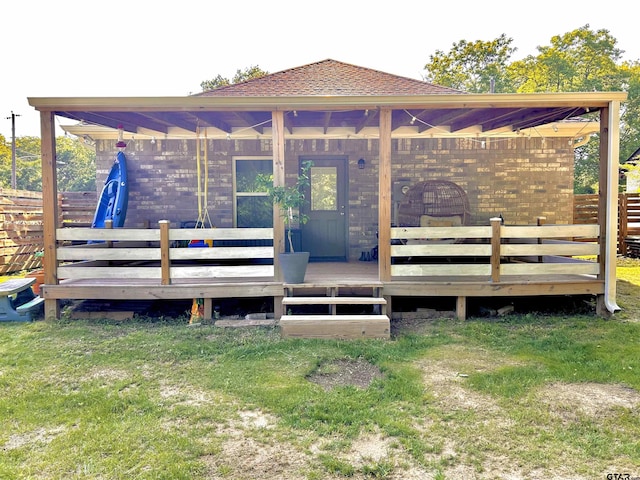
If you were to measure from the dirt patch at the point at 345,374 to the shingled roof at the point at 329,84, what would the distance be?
4846mm

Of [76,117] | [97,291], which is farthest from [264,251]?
[76,117]

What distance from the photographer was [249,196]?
310 inches

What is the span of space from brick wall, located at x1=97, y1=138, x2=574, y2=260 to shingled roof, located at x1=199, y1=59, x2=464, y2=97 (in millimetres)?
831

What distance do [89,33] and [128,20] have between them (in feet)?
9.39

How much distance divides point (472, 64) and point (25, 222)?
78.6ft

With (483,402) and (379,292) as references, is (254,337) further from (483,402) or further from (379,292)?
(483,402)

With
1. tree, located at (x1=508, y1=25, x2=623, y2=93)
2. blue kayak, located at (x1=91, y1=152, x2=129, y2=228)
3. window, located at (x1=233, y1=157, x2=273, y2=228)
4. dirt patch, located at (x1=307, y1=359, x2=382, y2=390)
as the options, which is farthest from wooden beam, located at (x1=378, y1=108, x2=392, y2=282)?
tree, located at (x1=508, y1=25, x2=623, y2=93)

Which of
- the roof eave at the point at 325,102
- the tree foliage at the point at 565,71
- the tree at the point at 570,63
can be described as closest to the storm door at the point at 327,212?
the roof eave at the point at 325,102

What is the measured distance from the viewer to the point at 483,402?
2.98 m

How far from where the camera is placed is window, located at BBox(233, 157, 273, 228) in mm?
7840

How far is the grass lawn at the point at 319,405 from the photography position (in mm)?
2266

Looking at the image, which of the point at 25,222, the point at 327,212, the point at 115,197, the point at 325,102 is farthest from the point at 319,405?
the point at 25,222

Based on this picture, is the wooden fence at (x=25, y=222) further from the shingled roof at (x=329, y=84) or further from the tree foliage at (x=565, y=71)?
the tree foliage at (x=565, y=71)

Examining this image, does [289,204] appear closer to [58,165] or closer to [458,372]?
[458,372]
